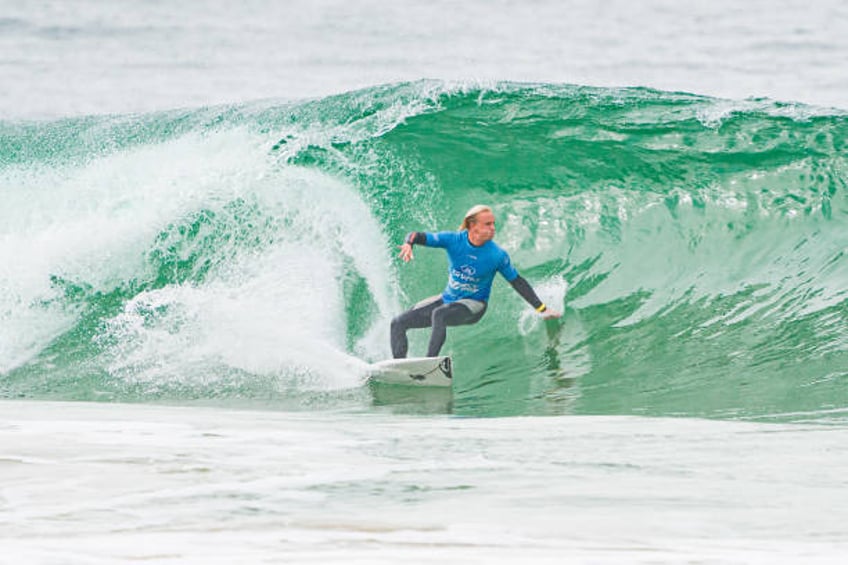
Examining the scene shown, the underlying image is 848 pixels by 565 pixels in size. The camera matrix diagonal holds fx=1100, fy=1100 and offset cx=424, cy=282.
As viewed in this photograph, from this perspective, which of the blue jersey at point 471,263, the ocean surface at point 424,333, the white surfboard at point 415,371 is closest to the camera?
the ocean surface at point 424,333

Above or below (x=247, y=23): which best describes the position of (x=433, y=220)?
below

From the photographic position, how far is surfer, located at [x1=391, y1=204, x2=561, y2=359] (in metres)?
7.88

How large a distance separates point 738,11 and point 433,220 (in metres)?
19.1

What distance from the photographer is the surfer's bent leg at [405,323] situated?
26.1 ft

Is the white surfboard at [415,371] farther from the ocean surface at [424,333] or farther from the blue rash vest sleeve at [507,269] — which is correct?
the blue rash vest sleeve at [507,269]

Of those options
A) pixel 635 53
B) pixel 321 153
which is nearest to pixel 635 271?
pixel 321 153

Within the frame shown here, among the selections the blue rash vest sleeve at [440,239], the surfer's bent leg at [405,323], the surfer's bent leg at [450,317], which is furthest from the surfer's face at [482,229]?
the surfer's bent leg at [405,323]

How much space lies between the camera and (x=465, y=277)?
8.00 m

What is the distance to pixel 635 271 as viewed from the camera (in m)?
9.77

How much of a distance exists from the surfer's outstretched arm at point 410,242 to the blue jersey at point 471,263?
0.19ft

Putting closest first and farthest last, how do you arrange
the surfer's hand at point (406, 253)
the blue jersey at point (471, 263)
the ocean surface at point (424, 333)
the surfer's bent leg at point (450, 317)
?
1. the ocean surface at point (424, 333)
2. the surfer's hand at point (406, 253)
3. the surfer's bent leg at point (450, 317)
4. the blue jersey at point (471, 263)

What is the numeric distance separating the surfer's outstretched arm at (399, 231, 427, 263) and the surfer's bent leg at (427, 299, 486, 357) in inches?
18.4

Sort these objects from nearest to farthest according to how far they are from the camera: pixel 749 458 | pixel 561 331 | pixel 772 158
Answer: pixel 749 458 → pixel 561 331 → pixel 772 158

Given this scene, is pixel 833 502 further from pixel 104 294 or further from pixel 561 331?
pixel 104 294
